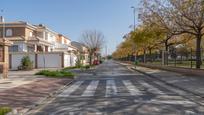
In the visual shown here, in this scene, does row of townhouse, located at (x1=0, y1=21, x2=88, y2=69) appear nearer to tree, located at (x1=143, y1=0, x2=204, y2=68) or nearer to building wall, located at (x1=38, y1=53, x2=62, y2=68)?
building wall, located at (x1=38, y1=53, x2=62, y2=68)

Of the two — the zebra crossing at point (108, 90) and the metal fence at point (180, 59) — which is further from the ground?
the metal fence at point (180, 59)

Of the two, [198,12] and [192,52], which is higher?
[198,12]

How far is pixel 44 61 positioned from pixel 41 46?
1047cm

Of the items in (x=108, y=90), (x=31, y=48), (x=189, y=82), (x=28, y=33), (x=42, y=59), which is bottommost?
(x=108, y=90)

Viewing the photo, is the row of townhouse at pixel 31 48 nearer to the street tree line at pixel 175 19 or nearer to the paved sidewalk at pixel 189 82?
the street tree line at pixel 175 19

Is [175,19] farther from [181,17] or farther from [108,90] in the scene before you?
[108,90]

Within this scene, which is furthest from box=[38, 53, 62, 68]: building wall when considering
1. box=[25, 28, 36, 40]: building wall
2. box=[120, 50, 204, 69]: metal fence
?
box=[120, 50, 204, 69]: metal fence

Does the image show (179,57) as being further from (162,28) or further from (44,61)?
(44,61)

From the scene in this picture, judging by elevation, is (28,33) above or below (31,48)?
above

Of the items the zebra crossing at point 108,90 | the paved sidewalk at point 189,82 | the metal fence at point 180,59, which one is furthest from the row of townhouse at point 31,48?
the zebra crossing at point 108,90

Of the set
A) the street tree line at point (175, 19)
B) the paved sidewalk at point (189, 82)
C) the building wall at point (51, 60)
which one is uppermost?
the street tree line at point (175, 19)

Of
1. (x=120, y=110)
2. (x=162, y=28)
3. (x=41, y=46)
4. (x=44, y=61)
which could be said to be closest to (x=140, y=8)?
(x=162, y=28)

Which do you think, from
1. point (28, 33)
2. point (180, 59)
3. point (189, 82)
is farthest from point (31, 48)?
Result: point (189, 82)

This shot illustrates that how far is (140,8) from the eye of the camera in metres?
39.6
